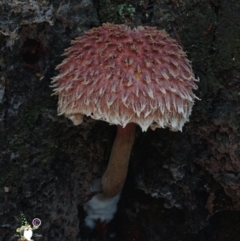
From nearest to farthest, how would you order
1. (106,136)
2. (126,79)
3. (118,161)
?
(126,79) < (118,161) < (106,136)

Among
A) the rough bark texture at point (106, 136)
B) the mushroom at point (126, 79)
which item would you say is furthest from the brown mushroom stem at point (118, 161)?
the mushroom at point (126, 79)

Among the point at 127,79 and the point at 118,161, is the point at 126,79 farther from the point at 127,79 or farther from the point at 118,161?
the point at 118,161

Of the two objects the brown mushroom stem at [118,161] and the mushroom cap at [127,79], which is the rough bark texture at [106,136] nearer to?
the brown mushroom stem at [118,161]

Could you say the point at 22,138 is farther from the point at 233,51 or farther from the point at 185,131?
the point at 233,51

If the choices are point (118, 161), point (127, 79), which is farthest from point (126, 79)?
point (118, 161)

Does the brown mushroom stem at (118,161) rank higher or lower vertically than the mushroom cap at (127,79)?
lower

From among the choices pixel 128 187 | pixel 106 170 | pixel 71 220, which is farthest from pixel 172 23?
pixel 71 220

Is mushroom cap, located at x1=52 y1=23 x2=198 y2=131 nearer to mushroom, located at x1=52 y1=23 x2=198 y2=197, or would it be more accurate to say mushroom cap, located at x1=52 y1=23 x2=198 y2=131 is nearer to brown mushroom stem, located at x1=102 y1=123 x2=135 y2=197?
mushroom, located at x1=52 y1=23 x2=198 y2=197

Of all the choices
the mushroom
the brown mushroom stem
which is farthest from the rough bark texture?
the mushroom
